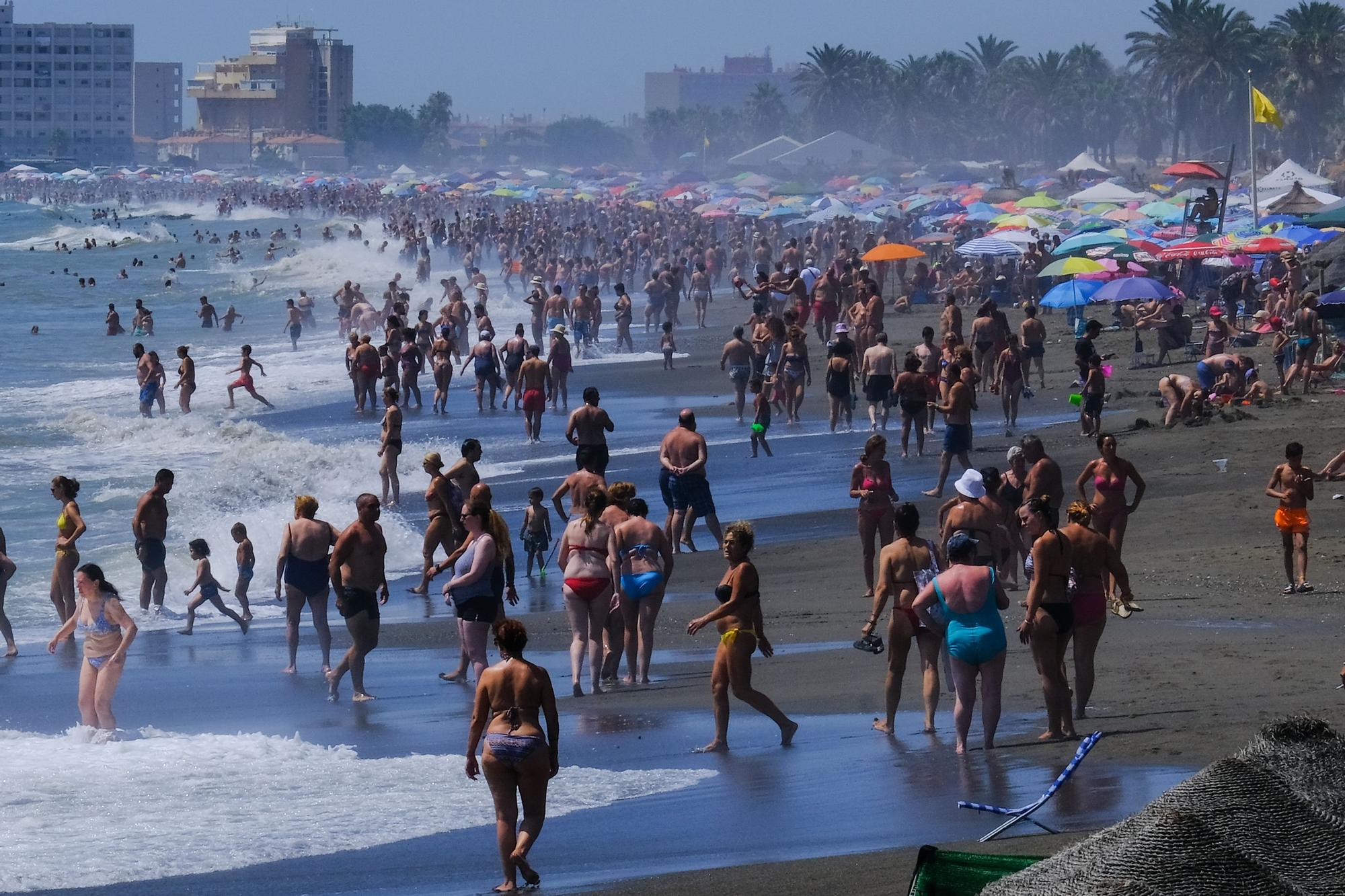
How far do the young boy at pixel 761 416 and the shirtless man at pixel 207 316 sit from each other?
77.8 ft

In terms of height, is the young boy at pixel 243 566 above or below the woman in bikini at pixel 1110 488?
below

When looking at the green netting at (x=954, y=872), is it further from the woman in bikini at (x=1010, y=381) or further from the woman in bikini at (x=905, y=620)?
the woman in bikini at (x=1010, y=381)

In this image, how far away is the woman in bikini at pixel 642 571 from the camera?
944 cm

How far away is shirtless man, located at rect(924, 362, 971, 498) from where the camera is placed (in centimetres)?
1471

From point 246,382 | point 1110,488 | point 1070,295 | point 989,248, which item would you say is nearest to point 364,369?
point 246,382

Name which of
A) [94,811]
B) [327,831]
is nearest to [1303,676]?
[327,831]

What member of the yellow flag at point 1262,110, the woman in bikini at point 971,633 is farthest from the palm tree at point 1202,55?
the woman in bikini at point 971,633

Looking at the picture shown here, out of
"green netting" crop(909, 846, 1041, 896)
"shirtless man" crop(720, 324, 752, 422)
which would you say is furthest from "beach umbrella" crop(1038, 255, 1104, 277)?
"green netting" crop(909, 846, 1041, 896)

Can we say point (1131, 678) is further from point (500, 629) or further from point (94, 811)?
point (94, 811)

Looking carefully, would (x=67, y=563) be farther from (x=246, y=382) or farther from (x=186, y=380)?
(x=246, y=382)

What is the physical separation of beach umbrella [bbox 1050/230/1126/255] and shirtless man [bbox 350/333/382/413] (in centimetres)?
1047

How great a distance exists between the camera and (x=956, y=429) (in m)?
14.8

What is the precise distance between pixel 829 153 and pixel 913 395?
74160 millimetres

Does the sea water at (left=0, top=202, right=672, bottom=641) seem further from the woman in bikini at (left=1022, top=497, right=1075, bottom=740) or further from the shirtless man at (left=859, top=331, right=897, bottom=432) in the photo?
the woman in bikini at (left=1022, top=497, right=1075, bottom=740)
